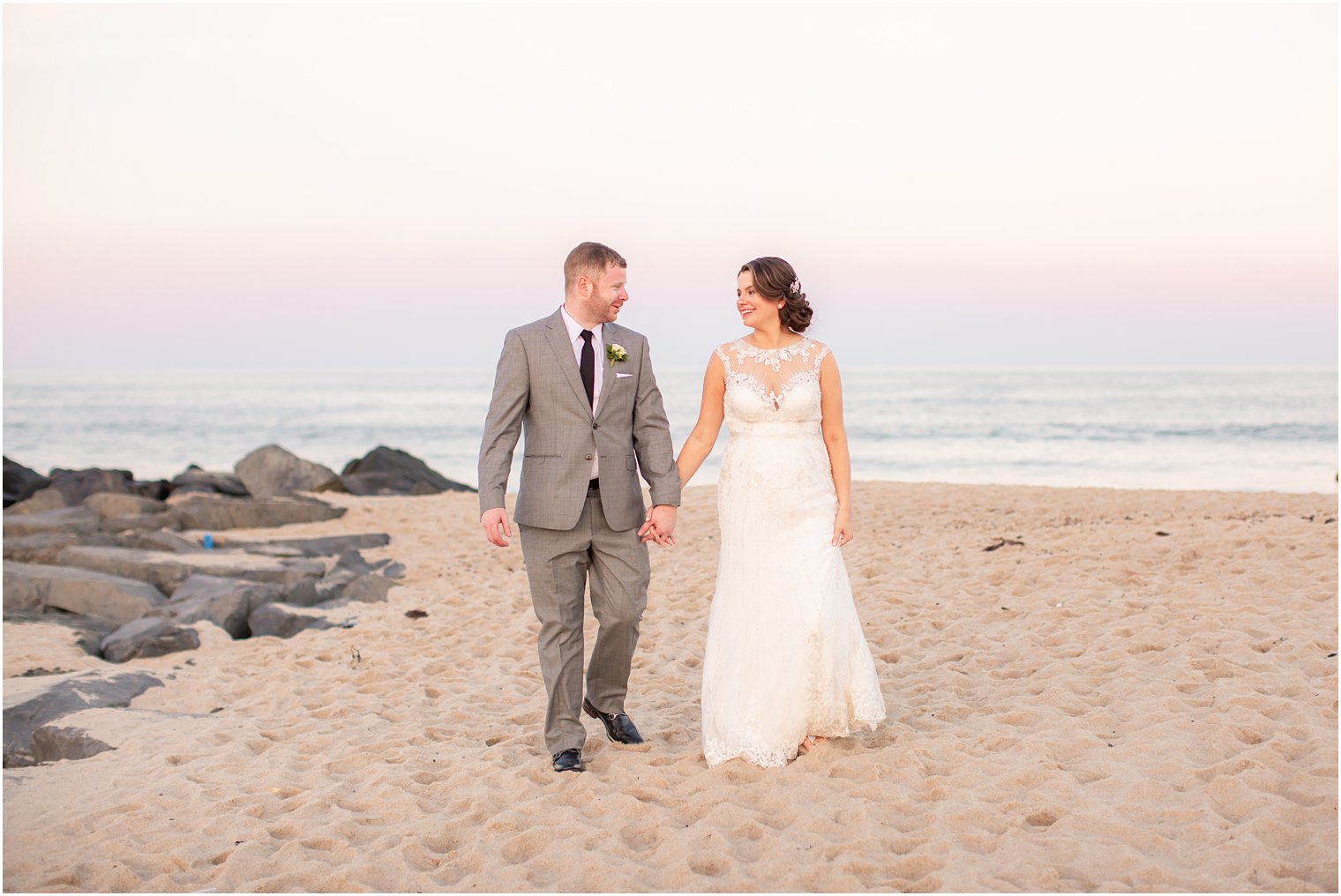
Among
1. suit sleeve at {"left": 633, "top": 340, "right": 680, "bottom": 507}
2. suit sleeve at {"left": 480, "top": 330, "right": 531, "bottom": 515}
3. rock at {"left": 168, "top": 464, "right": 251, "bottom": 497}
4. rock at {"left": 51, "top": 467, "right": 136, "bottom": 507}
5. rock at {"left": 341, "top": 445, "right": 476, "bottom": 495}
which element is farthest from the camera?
rock at {"left": 341, "top": 445, "right": 476, "bottom": 495}

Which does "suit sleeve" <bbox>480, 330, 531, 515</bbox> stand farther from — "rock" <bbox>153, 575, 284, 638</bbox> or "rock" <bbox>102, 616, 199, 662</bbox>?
"rock" <bbox>153, 575, 284, 638</bbox>

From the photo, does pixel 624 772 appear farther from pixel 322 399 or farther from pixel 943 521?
pixel 322 399

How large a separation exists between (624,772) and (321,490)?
14.0 meters

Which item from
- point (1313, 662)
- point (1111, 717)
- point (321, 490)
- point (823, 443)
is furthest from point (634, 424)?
point (321, 490)

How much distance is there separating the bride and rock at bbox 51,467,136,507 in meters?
13.1

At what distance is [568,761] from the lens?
15.5 feet

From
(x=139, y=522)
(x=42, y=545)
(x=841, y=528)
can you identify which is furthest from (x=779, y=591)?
(x=139, y=522)

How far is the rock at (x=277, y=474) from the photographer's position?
18.5 meters

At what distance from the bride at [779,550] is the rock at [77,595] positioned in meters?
6.10

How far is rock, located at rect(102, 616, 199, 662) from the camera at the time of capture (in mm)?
7742

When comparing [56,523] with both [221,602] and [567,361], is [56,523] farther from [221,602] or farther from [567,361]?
[567,361]

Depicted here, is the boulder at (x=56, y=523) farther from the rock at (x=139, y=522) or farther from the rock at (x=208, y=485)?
the rock at (x=208, y=485)

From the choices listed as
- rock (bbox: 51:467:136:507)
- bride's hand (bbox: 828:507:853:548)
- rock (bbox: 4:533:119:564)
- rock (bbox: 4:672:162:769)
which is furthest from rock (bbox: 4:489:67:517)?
bride's hand (bbox: 828:507:853:548)

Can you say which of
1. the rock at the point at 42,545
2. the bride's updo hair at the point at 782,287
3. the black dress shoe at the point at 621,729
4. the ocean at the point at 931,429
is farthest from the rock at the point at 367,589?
the ocean at the point at 931,429
